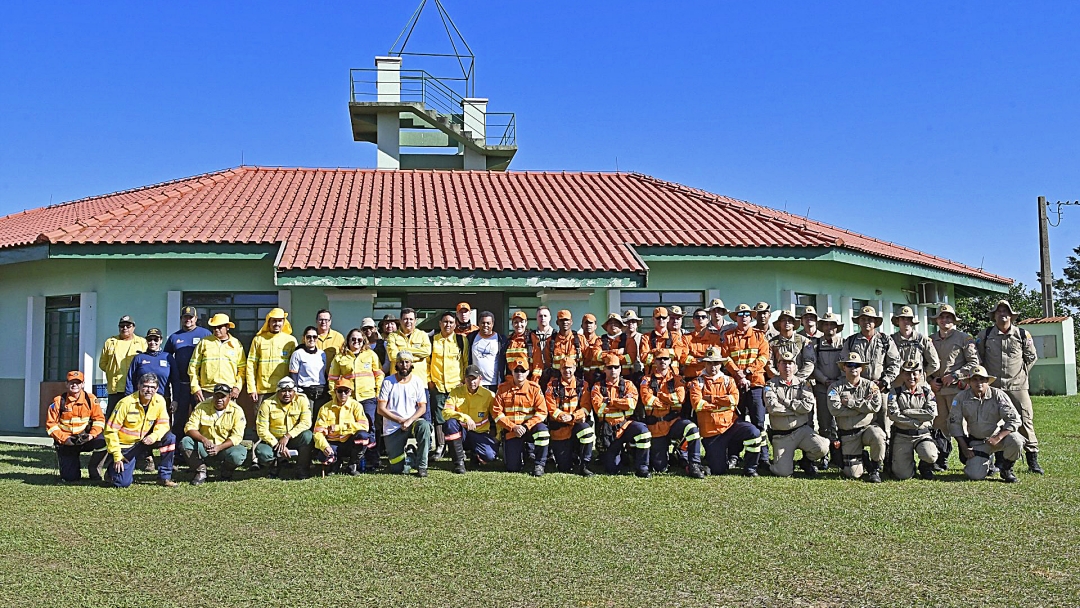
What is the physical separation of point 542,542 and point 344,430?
3468 mm

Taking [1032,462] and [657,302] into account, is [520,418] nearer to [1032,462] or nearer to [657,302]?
[657,302]

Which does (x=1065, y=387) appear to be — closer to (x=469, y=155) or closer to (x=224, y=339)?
(x=469, y=155)

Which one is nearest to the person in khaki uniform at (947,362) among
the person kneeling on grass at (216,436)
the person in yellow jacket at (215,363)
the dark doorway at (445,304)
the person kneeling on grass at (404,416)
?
the person kneeling on grass at (404,416)

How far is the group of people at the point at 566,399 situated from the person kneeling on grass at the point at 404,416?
2 cm

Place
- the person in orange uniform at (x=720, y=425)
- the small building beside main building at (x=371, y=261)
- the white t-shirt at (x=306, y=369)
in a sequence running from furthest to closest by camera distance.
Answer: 1. the small building beside main building at (x=371, y=261)
2. the white t-shirt at (x=306, y=369)
3. the person in orange uniform at (x=720, y=425)

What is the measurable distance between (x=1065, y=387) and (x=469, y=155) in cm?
1658

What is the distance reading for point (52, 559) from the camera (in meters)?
5.95

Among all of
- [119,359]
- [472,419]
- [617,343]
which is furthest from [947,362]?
[119,359]

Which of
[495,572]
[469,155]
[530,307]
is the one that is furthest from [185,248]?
[469,155]

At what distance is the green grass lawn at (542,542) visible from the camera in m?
5.19

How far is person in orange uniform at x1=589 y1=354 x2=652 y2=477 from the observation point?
30.1 feet

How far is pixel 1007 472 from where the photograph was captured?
8797 mm

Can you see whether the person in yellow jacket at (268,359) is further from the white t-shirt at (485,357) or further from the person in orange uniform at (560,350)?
the person in orange uniform at (560,350)

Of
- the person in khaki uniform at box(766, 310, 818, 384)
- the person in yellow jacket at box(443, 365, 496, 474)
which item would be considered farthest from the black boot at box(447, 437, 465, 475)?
the person in khaki uniform at box(766, 310, 818, 384)
